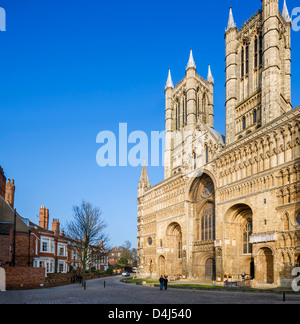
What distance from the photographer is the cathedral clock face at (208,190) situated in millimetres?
47956

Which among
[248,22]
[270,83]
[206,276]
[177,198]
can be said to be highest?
[248,22]

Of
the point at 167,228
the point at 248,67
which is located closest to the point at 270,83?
the point at 248,67

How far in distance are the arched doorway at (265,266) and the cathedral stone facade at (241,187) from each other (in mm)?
96

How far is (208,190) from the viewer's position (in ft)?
160

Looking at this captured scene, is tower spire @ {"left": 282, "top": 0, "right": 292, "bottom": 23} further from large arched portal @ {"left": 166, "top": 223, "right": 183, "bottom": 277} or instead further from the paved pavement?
the paved pavement

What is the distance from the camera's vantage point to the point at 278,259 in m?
32.1

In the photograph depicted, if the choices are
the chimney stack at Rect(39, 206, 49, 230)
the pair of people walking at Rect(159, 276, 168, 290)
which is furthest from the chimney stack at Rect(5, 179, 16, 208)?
the pair of people walking at Rect(159, 276, 168, 290)

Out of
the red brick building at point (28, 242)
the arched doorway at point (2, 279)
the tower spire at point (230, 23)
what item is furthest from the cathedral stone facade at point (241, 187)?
the arched doorway at point (2, 279)

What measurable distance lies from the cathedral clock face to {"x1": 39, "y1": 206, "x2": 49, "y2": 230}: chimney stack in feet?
85.7

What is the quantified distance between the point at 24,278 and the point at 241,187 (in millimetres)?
24773

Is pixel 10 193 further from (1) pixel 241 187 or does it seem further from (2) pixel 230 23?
(2) pixel 230 23

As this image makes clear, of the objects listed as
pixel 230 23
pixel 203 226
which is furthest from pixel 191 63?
pixel 203 226
